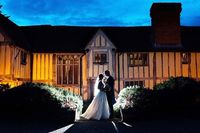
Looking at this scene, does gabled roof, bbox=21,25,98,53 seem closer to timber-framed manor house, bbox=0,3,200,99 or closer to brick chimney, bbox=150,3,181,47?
timber-framed manor house, bbox=0,3,200,99

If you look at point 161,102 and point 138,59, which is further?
point 138,59

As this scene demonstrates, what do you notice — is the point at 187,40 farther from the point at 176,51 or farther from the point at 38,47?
the point at 38,47

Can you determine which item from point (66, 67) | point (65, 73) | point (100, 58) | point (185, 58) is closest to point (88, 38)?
point (100, 58)

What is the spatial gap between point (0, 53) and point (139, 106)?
405 inches

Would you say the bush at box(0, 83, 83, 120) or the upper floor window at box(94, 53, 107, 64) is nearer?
the bush at box(0, 83, 83, 120)

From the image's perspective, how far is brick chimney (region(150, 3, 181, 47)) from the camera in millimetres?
24188

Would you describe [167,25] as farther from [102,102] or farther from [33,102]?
[33,102]

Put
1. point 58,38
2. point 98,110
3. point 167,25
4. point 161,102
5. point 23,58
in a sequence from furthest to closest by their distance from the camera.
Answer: point 58,38
point 167,25
point 23,58
point 161,102
point 98,110

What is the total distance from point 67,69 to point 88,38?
133 inches

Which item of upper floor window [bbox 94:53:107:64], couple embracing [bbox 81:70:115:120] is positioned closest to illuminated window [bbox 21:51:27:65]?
upper floor window [bbox 94:53:107:64]

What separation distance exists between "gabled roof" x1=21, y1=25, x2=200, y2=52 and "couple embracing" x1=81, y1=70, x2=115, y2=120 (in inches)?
389

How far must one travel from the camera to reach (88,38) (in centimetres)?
2561

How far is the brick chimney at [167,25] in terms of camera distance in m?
24.2

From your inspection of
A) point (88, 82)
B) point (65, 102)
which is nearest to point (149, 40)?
point (88, 82)
